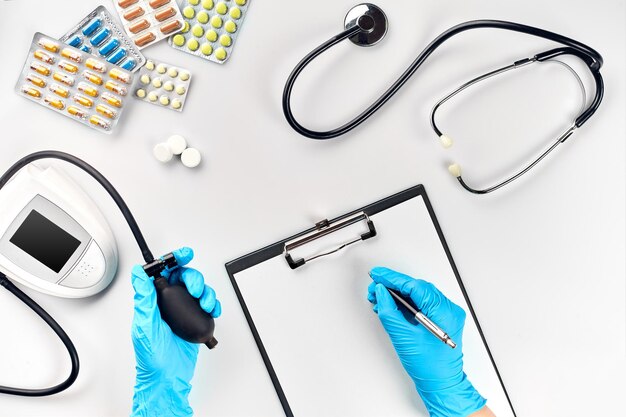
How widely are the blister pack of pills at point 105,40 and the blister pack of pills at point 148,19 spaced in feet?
0.07

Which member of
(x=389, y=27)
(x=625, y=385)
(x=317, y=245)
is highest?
(x=389, y=27)

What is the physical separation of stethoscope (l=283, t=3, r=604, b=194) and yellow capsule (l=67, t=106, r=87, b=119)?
413 millimetres

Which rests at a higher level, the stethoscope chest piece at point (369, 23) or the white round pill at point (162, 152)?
the stethoscope chest piece at point (369, 23)

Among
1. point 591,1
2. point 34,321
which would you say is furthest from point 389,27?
point 34,321

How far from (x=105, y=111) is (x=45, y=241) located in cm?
28

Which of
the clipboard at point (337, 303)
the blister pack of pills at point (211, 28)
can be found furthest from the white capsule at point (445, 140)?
the blister pack of pills at point (211, 28)

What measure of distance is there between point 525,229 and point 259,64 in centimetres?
69

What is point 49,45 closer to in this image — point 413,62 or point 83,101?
point 83,101

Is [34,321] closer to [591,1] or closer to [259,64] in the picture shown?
[259,64]

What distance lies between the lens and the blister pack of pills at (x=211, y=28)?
1.02 metres

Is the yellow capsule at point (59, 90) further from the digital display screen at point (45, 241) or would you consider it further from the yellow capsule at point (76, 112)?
the digital display screen at point (45, 241)

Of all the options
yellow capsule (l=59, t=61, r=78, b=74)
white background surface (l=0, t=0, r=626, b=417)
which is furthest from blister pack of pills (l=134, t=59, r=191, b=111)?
yellow capsule (l=59, t=61, r=78, b=74)

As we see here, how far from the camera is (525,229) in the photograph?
114 centimetres

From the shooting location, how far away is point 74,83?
1024 mm
